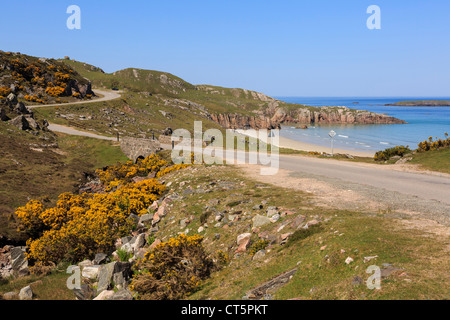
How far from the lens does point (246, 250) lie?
1152 cm

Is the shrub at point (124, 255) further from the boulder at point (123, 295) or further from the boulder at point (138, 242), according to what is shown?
the boulder at point (123, 295)

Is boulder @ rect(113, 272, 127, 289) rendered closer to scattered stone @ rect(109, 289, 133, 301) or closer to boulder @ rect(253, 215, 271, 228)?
scattered stone @ rect(109, 289, 133, 301)

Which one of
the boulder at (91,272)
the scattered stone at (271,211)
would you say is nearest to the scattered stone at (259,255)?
the scattered stone at (271,211)

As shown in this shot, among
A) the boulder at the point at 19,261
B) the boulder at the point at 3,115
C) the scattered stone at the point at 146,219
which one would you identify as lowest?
the boulder at the point at 19,261

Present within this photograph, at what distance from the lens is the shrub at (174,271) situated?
10320mm

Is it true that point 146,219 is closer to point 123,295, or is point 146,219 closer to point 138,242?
point 138,242

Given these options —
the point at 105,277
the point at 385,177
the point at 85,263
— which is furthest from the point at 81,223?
the point at 385,177

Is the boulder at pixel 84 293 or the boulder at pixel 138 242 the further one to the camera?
the boulder at pixel 138 242

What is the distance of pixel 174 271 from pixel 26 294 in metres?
6.81

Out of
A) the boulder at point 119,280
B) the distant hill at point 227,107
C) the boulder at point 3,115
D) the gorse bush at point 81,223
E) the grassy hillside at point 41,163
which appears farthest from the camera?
the distant hill at point 227,107

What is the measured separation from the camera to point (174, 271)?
425 inches

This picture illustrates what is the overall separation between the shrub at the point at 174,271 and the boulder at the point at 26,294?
4.84 metres
